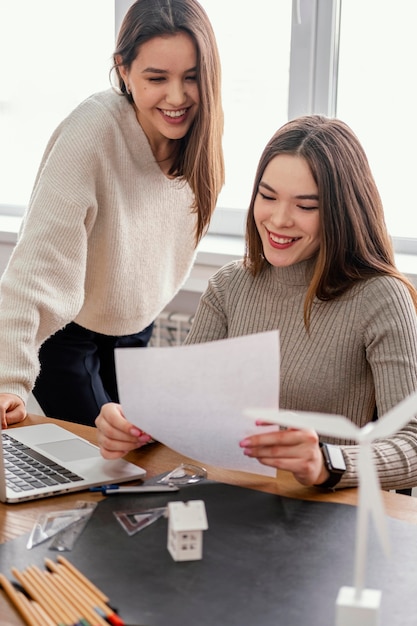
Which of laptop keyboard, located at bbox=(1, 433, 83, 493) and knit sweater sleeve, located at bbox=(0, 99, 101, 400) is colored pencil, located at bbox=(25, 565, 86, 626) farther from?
knit sweater sleeve, located at bbox=(0, 99, 101, 400)

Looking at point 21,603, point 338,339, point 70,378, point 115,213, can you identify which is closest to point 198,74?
point 115,213

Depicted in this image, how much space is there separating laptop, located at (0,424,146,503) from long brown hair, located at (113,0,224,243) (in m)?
0.68

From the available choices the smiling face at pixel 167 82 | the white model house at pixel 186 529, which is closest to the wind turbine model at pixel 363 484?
the white model house at pixel 186 529

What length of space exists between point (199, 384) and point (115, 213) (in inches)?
34.3

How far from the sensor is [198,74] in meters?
1.77

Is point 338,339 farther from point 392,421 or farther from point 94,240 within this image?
point 392,421

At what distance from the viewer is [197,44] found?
5.74 ft

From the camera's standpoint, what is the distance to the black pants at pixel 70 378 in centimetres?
209

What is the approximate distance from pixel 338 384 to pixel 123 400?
0.57 meters

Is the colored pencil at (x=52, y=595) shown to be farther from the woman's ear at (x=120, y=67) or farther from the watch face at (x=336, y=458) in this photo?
the woman's ear at (x=120, y=67)

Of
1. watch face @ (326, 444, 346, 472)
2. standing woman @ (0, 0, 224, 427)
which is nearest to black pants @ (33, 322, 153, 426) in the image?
standing woman @ (0, 0, 224, 427)

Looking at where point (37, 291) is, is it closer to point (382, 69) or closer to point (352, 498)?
point (352, 498)

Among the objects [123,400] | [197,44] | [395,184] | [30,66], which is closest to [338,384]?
[123,400]

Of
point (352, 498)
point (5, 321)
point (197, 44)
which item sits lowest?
point (352, 498)
